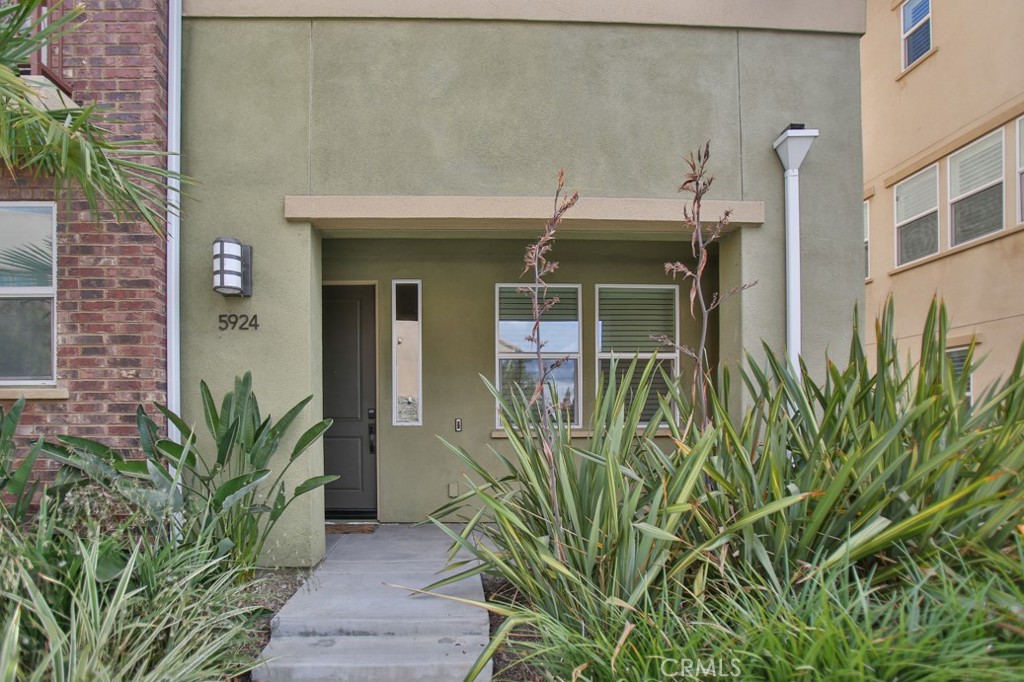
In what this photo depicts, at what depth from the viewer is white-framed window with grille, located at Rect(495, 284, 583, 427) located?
21.3ft

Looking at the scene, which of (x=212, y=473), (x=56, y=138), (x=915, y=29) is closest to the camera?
(x=56, y=138)

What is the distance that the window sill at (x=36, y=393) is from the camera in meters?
4.56

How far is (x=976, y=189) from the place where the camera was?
9633 millimetres

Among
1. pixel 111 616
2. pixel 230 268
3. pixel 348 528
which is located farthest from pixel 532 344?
pixel 111 616

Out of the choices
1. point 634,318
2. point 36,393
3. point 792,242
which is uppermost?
point 792,242

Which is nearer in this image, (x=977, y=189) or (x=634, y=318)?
(x=634, y=318)

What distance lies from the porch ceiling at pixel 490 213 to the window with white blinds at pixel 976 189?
6.90 meters

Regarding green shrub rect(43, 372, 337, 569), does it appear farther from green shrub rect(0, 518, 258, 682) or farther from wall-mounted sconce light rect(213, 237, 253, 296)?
wall-mounted sconce light rect(213, 237, 253, 296)

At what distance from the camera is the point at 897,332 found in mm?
11500

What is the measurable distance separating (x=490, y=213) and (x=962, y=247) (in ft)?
28.8

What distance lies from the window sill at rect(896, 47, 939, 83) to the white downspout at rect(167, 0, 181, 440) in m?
11.7

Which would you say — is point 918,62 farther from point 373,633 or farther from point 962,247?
point 373,633

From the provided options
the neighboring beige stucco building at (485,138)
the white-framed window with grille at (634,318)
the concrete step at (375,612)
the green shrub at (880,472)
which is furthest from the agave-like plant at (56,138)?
the white-framed window with grille at (634,318)

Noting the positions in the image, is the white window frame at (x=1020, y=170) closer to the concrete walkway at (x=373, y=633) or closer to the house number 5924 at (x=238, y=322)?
the concrete walkway at (x=373, y=633)
